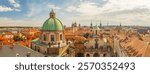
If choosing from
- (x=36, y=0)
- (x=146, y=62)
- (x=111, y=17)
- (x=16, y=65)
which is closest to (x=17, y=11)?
(x=36, y=0)

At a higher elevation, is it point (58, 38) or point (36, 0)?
point (36, 0)

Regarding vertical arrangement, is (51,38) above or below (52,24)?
below

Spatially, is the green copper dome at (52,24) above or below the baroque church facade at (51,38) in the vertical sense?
above

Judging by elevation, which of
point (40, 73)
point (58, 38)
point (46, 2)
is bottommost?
point (40, 73)

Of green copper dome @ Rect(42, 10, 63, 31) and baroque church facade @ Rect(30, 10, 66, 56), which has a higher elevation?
green copper dome @ Rect(42, 10, 63, 31)

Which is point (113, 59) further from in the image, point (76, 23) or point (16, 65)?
point (16, 65)

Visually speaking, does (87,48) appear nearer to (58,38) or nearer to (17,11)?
(58,38)
